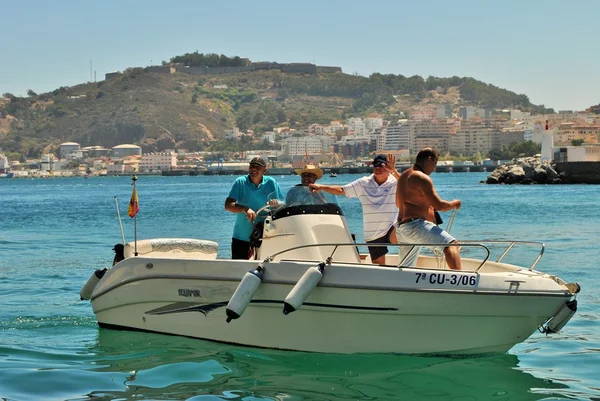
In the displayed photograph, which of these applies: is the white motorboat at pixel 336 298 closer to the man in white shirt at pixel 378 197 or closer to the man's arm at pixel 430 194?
the man's arm at pixel 430 194

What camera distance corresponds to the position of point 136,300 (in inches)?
349

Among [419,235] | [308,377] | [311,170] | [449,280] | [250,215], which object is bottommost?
[308,377]

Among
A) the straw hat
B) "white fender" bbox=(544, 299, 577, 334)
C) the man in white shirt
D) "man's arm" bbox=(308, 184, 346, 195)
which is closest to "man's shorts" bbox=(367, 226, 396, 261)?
the man in white shirt

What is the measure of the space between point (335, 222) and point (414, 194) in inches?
30.2

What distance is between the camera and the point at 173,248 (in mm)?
9438

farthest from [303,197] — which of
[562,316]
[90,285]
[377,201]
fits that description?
[90,285]

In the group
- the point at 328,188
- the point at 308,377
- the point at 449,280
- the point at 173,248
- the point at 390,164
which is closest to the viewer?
the point at 449,280

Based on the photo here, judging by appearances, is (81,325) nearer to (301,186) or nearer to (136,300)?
(136,300)

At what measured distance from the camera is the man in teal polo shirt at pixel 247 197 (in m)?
9.07

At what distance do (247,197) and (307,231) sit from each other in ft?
3.54

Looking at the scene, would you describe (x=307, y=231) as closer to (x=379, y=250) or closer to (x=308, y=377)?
(x=379, y=250)

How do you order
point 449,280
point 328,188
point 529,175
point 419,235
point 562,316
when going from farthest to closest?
1. point 529,175
2. point 328,188
3. point 419,235
4. point 562,316
5. point 449,280

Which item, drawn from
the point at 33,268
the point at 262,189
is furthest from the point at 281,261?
the point at 33,268

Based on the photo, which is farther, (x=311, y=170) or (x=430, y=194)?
(x=311, y=170)
